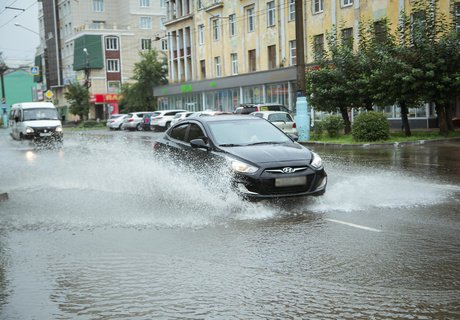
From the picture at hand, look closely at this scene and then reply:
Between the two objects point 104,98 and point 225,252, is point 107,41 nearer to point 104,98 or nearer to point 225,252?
point 104,98

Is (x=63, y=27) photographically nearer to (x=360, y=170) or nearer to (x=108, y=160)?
(x=108, y=160)

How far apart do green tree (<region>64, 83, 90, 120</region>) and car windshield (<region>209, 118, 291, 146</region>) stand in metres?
65.8

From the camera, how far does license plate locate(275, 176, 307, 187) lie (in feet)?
27.9

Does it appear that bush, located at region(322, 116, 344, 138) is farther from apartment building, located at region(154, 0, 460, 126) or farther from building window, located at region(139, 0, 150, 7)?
building window, located at region(139, 0, 150, 7)

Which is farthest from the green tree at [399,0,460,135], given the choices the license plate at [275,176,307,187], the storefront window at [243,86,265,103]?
the storefront window at [243,86,265,103]

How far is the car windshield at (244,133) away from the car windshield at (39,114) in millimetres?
22277

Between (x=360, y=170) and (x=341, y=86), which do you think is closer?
(x=360, y=170)

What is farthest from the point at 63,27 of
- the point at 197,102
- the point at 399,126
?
the point at 399,126

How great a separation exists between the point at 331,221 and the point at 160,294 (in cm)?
351

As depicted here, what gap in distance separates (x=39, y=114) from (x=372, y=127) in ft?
58.0

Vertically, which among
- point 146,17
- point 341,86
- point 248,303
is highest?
point 146,17

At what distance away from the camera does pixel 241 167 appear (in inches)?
340

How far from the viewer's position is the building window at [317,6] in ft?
125

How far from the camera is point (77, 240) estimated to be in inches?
280
